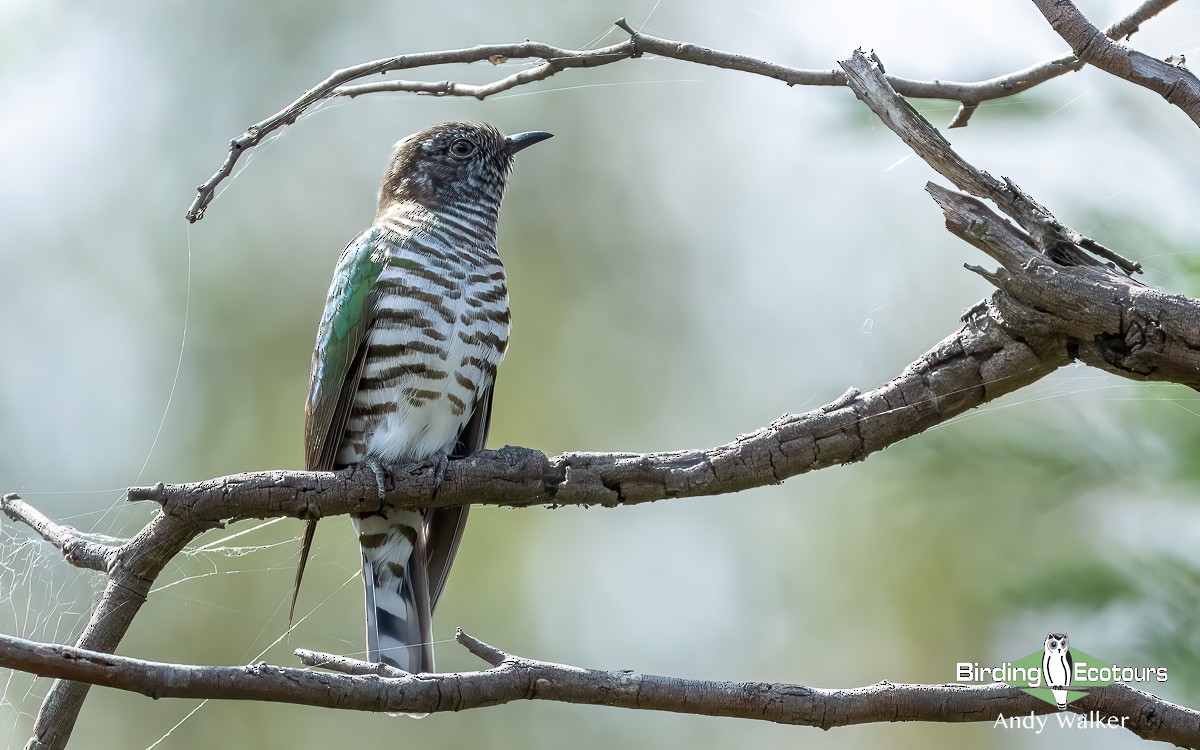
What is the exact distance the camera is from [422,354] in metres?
3.71

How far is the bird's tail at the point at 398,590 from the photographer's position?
3.81m

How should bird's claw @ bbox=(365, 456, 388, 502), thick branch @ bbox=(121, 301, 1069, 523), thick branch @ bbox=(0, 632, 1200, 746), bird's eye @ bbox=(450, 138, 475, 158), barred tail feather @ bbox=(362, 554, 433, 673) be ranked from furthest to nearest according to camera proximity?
bird's eye @ bbox=(450, 138, 475, 158) < barred tail feather @ bbox=(362, 554, 433, 673) < bird's claw @ bbox=(365, 456, 388, 502) < thick branch @ bbox=(121, 301, 1069, 523) < thick branch @ bbox=(0, 632, 1200, 746)

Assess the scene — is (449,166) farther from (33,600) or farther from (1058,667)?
(1058,667)

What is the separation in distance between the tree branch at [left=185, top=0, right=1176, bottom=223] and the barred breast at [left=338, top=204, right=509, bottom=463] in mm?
891

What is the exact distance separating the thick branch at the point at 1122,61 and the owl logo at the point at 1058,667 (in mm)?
1194

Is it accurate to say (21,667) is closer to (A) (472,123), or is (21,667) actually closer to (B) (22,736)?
(B) (22,736)

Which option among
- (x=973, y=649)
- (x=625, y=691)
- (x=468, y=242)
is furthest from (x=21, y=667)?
(x=973, y=649)

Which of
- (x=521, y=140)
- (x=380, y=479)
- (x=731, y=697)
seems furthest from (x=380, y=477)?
(x=521, y=140)

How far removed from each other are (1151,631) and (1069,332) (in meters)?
0.92

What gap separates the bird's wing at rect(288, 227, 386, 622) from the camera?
3699 mm

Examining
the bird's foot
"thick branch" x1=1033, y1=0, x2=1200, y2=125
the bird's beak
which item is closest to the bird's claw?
the bird's foot

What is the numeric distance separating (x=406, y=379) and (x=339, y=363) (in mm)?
254

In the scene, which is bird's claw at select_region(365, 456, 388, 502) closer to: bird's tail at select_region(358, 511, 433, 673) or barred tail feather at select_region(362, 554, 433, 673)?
bird's tail at select_region(358, 511, 433, 673)

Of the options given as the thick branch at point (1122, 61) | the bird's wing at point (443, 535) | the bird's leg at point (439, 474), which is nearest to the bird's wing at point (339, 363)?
the bird's wing at point (443, 535)
